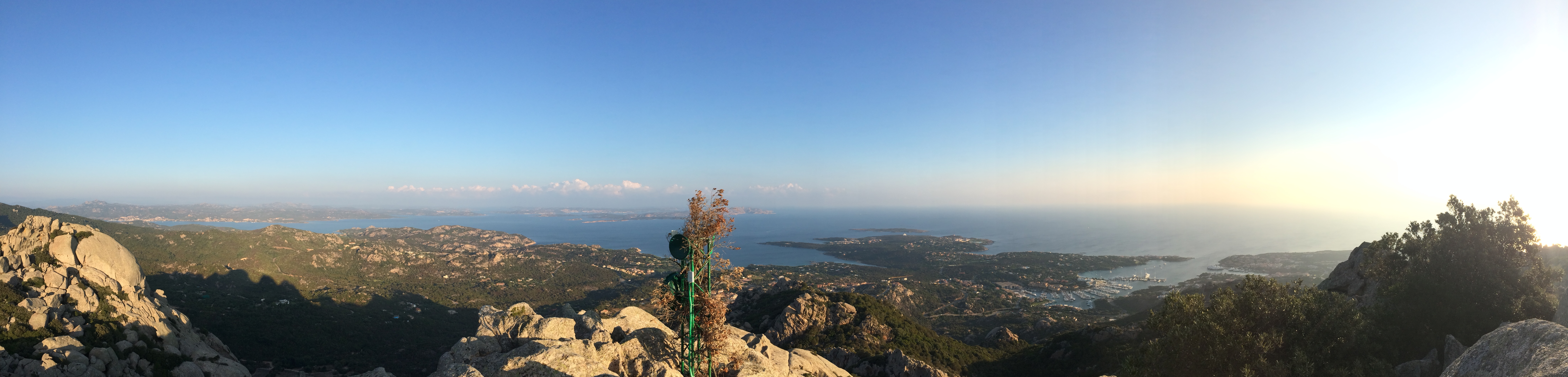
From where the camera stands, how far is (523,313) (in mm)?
17797

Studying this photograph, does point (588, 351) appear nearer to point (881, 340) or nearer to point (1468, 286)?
point (881, 340)

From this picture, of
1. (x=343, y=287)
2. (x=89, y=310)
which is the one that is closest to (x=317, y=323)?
(x=343, y=287)

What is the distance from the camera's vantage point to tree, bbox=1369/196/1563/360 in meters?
20.1

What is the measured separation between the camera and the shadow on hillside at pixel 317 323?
4128 centimetres

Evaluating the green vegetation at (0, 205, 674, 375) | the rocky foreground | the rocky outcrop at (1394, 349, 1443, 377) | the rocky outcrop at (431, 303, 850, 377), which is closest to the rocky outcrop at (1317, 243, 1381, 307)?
the rocky foreground

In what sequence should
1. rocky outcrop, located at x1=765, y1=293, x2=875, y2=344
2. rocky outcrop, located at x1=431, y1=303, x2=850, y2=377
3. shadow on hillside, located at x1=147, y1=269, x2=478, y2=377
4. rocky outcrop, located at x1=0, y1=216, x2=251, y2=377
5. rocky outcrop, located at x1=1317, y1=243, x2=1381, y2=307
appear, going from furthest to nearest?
rocky outcrop, located at x1=765, y1=293, x2=875, y2=344, shadow on hillside, located at x1=147, y1=269, x2=478, y2=377, rocky outcrop, located at x1=1317, y1=243, x2=1381, y2=307, rocky outcrop, located at x1=0, y1=216, x2=251, y2=377, rocky outcrop, located at x1=431, y1=303, x2=850, y2=377

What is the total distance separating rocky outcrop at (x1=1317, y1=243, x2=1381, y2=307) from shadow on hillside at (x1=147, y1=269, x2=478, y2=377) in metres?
60.0

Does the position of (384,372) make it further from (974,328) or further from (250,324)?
(974,328)

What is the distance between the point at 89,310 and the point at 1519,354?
167 ft

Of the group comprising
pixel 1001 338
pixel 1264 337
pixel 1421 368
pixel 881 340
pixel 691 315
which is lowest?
pixel 1001 338

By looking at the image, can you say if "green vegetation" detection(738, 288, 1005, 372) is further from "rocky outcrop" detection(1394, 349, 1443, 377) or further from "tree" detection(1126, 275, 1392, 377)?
"rocky outcrop" detection(1394, 349, 1443, 377)

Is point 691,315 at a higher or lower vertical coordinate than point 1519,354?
higher

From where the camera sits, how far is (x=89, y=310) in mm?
21469

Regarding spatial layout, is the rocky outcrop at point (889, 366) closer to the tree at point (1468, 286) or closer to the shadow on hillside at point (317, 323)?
the tree at point (1468, 286)
